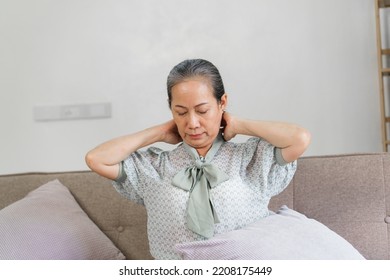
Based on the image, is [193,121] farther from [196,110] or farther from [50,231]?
[50,231]

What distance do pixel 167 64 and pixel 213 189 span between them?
1.49 m

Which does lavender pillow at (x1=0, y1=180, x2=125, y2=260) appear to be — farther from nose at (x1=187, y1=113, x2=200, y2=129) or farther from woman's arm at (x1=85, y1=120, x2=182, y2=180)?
nose at (x1=187, y1=113, x2=200, y2=129)

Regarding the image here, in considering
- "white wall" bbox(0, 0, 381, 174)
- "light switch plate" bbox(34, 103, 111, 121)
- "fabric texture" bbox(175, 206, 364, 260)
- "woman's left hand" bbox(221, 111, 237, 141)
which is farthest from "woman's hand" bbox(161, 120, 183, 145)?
"light switch plate" bbox(34, 103, 111, 121)

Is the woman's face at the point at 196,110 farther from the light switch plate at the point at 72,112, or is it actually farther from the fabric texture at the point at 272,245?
the light switch plate at the point at 72,112

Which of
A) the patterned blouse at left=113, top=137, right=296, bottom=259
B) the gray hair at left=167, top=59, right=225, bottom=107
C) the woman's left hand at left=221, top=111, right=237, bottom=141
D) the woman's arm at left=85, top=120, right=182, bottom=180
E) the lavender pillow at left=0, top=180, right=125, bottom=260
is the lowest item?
the lavender pillow at left=0, top=180, right=125, bottom=260

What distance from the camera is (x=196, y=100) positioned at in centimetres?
115

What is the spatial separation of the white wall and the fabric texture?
1308 mm

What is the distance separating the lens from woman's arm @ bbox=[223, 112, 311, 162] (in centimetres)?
118

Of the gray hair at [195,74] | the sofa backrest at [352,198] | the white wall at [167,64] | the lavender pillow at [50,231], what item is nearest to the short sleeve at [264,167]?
the gray hair at [195,74]

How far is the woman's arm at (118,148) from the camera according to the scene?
4.08 feet

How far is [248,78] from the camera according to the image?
2555 millimetres

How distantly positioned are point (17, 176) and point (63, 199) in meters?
0.20
